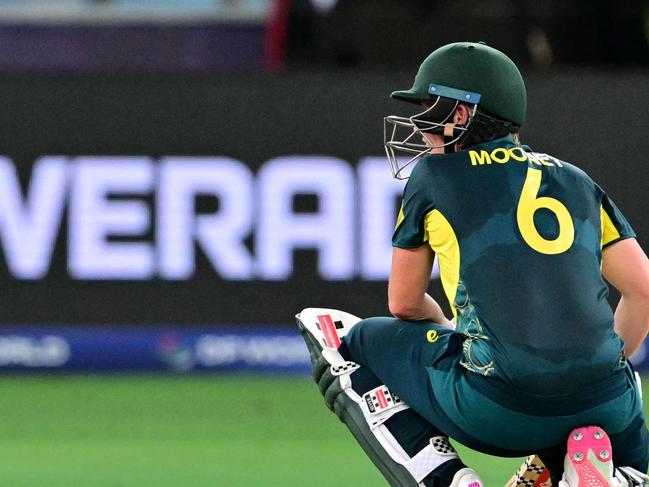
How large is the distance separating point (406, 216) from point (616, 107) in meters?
5.18

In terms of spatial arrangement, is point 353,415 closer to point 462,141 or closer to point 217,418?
point 462,141

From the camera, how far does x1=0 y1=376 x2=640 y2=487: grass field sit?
621 centimetres

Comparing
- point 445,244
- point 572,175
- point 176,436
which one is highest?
point 572,175

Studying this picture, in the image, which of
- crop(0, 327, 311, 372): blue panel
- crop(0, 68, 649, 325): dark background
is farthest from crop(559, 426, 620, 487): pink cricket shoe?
crop(0, 327, 311, 372): blue panel

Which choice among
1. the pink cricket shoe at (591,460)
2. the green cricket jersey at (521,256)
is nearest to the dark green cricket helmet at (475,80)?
the green cricket jersey at (521,256)

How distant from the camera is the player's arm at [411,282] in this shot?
441 cm

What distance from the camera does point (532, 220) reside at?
4266mm

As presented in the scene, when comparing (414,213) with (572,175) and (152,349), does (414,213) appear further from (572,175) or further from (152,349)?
(152,349)

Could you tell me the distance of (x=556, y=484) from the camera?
4.53 meters

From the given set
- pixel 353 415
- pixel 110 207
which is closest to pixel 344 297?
pixel 110 207

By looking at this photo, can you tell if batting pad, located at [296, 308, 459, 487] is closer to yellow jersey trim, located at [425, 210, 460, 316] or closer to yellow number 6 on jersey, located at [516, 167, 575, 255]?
yellow jersey trim, located at [425, 210, 460, 316]

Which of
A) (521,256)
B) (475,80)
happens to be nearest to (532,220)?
(521,256)

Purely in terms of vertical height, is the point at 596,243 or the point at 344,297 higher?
the point at 596,243

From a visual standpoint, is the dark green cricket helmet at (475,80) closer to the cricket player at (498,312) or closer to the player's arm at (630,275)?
the cricket player at (498,312)
